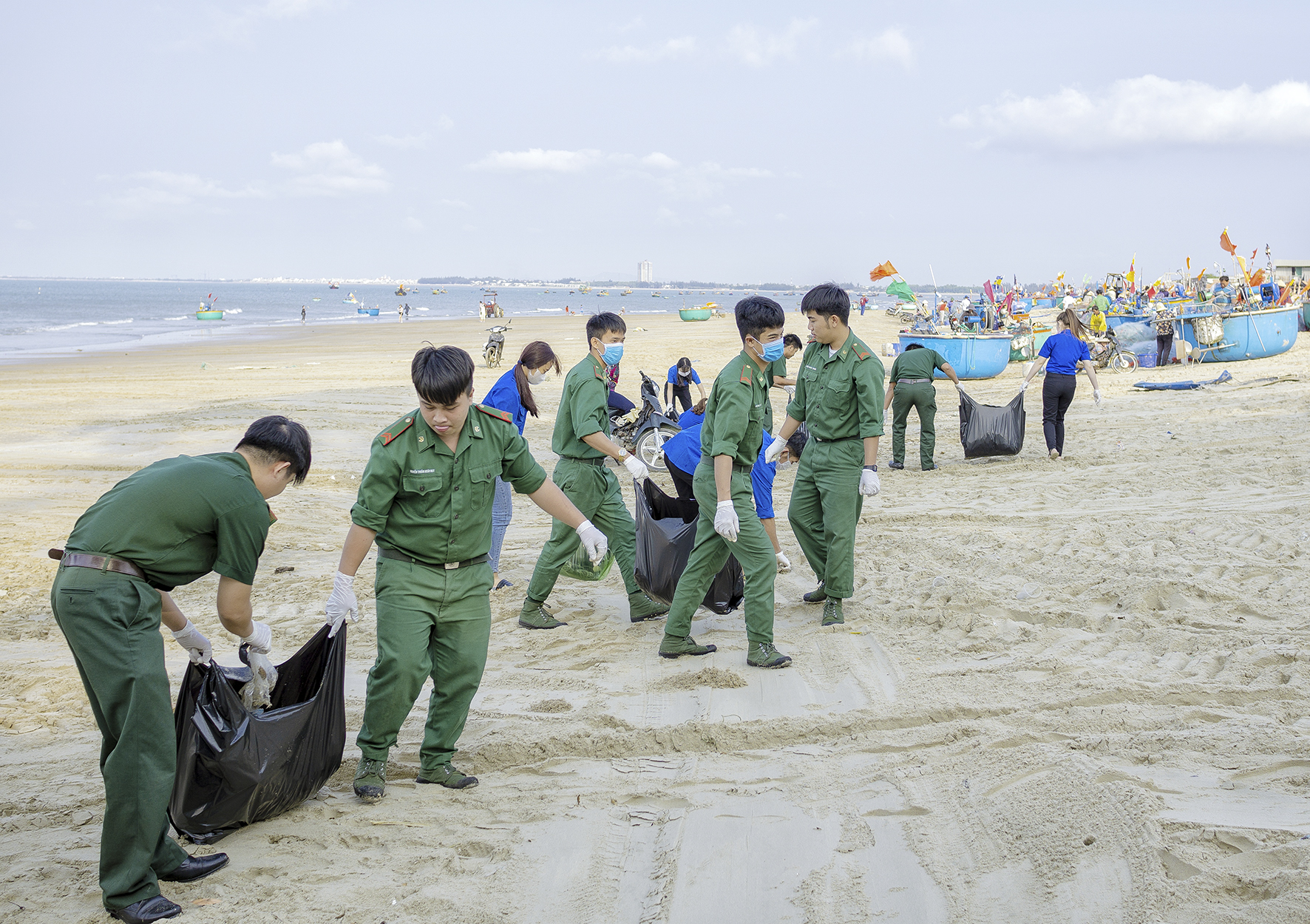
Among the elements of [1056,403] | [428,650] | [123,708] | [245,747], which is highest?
[1056,403]

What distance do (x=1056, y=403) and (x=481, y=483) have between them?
795 cm

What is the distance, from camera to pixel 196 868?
2.86 m

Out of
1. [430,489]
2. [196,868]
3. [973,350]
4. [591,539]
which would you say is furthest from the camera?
[973,350]

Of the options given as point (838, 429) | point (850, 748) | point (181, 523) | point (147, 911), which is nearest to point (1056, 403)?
point (838, 429)

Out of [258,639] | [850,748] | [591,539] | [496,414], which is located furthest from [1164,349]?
[258,639]

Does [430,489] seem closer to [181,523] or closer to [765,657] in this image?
[181,523]

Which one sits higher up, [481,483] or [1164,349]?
[1164,349]

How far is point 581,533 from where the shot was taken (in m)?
3.63

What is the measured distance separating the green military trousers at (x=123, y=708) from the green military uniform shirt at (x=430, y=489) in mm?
763

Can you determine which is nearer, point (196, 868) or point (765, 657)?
point (196, 868)

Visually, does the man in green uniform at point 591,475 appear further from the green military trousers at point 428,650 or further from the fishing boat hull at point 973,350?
the fishing boat hull at point 973,350

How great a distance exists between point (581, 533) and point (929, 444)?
7031 millimetres

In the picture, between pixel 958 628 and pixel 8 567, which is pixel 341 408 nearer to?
pixel 8 567

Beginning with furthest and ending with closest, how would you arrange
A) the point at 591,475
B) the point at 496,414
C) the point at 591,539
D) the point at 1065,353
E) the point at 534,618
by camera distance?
the point at 1065,353 → the point at 534,618 → the point at 591,475 → the point at 591,539 → the point at 496,414
